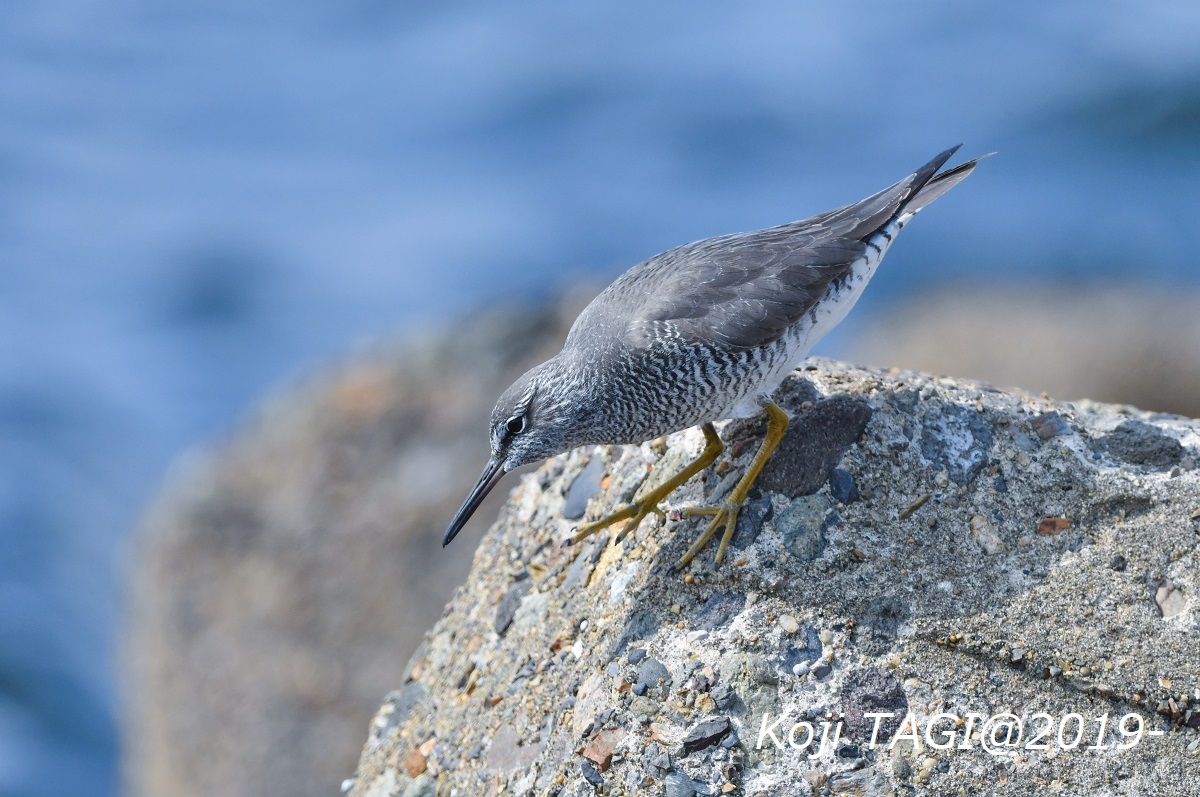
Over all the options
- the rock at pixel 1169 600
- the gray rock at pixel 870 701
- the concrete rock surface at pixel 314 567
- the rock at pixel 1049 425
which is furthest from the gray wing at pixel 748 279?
the concrete rock surface at pixel 314 567

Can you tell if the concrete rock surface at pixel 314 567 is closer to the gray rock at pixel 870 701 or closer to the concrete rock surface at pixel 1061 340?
the gray rock at pixel 870 701

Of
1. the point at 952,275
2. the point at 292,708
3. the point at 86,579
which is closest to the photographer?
the point at 292,708

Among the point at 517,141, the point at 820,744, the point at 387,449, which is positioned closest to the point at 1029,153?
the point at 517,141

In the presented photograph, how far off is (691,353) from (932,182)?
1.70 meters

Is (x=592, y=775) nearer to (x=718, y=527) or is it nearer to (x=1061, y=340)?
(x=718, y=527)

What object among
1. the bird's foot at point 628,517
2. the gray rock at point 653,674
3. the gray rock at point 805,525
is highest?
the bird's foot at point 628,517

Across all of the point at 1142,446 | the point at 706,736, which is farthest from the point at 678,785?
the point at 1142,446

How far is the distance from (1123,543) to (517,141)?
1822 centimetres

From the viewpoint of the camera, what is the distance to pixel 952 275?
1702cm

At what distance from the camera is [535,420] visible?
5086 millimetres

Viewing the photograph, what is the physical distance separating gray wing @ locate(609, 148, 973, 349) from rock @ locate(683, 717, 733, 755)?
1609 millimetres

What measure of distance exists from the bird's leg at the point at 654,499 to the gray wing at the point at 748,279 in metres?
0.51

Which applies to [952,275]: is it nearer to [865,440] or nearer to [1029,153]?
[1029,153]

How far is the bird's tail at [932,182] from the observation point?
5602 millimetres
